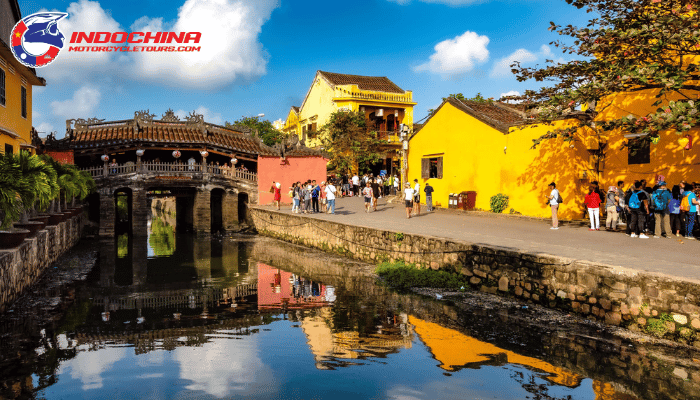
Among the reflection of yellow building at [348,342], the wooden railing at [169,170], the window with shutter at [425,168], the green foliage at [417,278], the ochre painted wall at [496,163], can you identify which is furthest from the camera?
the wooden railing at [169,170]

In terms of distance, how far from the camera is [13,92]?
55.2 feet

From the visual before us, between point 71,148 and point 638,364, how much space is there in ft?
85.5

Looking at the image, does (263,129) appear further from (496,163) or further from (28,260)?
(28,260)

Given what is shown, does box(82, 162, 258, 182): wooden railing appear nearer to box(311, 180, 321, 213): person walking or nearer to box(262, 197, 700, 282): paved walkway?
box(311, 180, 321, 213): person walking

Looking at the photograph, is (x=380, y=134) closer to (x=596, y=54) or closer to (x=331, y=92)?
(x=331, y=92)

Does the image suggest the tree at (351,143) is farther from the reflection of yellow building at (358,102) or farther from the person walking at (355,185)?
the person walking at (355,185)

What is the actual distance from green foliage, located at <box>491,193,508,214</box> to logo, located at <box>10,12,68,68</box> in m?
15.7

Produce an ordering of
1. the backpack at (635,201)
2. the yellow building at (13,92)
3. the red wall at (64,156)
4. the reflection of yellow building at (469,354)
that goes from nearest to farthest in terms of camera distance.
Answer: the reflection of yellow building at (469,354), the backpack at (635,201), the yellow building at (13,92), the red wall at (64,156)

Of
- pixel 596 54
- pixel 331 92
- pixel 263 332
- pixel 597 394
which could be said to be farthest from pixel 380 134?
pixel 597 394

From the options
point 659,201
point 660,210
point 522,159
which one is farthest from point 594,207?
point 522,159

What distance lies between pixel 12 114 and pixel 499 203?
55.3 ft

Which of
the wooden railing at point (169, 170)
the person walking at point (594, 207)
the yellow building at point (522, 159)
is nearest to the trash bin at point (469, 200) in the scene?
the yellow building at point (522, 159)

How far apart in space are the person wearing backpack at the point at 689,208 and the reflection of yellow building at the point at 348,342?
25.9 ft

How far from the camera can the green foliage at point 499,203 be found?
1862 centimetres
